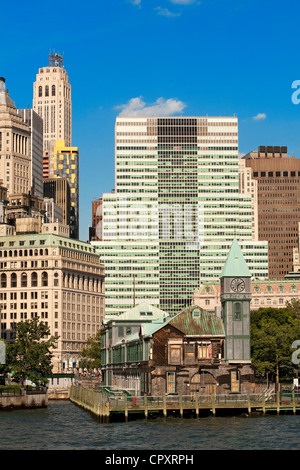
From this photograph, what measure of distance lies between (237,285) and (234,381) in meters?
16.0

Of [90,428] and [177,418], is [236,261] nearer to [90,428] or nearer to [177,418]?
[177,418]

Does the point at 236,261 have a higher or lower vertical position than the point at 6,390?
higher

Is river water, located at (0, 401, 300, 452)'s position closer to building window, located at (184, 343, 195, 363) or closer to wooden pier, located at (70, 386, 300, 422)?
wooden pier, located at (70, 386, 300, 422)

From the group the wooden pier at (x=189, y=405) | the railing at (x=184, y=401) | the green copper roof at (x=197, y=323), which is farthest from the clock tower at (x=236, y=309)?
the railing at (x=184, y=401)

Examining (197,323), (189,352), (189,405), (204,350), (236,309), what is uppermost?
(236,309)

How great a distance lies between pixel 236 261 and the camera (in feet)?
529

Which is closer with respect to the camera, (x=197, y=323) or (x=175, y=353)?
(x=175, y=353)

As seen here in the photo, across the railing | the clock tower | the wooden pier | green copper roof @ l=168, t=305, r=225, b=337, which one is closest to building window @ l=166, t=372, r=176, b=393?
the wooden pier

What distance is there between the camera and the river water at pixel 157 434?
346 ft

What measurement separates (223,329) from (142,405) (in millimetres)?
26435

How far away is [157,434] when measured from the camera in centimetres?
11581

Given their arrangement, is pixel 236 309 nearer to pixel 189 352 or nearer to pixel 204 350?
pixel 204 350
